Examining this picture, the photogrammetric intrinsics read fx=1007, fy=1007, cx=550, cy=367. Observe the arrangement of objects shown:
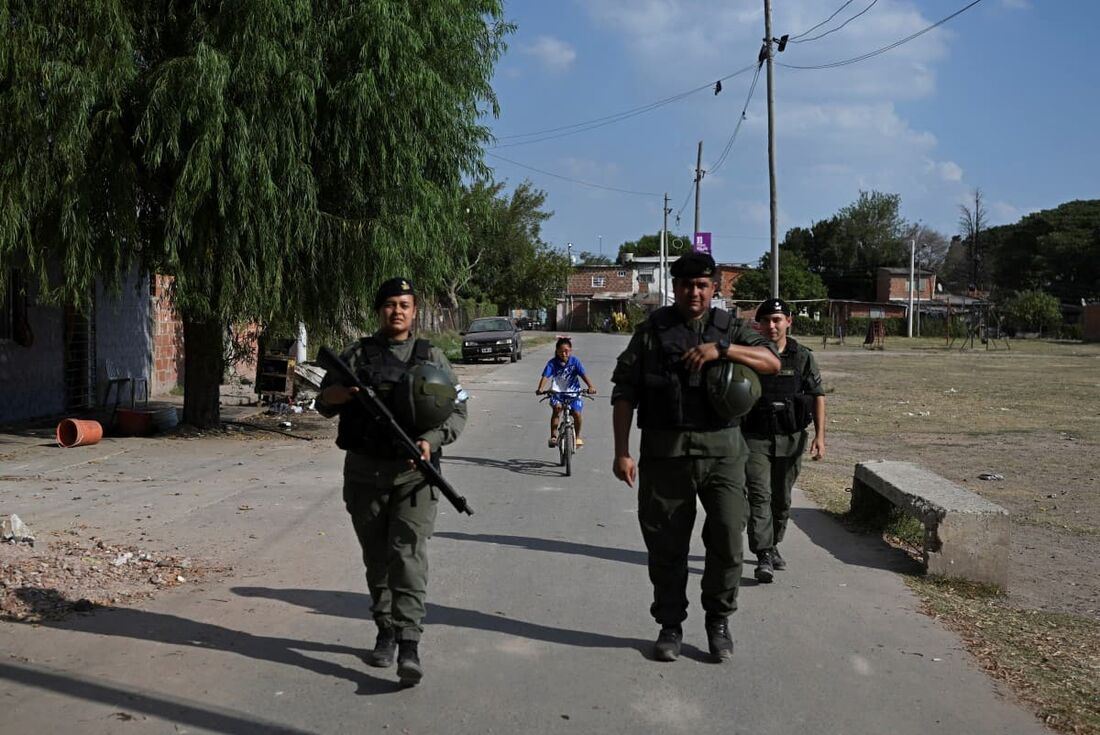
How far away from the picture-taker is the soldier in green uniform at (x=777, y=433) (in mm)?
6555

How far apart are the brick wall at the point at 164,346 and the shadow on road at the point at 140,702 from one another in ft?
51.5

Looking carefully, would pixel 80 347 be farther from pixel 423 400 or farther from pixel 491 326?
pixel 491 326

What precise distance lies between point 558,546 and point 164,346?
15.4 m

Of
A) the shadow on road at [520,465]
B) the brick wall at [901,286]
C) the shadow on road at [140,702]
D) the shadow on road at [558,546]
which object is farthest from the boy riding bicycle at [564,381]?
the brick wall at [901,286]

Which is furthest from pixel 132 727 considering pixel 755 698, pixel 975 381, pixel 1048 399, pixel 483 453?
pixel 975 381

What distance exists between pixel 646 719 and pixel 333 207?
1011 centimetres

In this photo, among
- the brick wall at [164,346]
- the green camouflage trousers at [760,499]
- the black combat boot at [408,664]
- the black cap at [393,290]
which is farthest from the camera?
the brick wall at [164,346]

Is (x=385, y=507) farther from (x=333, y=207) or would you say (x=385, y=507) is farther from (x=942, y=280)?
(x=942, y=280)

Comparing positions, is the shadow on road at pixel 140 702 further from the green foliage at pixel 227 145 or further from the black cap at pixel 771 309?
the green foliage at pixel 227 145

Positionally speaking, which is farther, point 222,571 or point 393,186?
point 393,186

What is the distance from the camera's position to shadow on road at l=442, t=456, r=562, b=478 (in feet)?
37.6

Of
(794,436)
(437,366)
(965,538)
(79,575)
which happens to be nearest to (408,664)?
(437,366)

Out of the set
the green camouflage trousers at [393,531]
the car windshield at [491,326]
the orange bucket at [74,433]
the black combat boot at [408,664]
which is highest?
the car windshield at [491,326]

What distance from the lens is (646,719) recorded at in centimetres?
423
